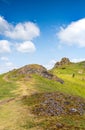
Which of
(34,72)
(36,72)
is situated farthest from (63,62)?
(34,72)

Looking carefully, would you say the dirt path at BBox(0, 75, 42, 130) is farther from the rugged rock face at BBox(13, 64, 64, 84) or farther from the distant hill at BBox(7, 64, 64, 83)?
the rugged rock face at BBox(13, 64, 64, 84)

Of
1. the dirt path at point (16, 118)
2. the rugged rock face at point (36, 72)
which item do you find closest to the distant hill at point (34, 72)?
the rugged rock face at point (36, 72)

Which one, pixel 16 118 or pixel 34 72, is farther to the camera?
pixel 34 72

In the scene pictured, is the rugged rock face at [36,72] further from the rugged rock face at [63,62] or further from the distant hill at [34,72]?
the rugged rock face at [63,62]

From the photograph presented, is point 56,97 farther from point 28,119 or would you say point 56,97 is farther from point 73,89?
point 73,89

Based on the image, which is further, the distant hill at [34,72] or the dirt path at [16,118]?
the distant hill at [34,72]

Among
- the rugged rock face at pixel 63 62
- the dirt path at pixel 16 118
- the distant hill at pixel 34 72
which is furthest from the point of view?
the rugged rock face at pixel 63 62

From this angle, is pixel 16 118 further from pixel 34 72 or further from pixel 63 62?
pixel 63 62

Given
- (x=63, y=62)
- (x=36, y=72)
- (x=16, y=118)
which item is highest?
(x=63, y=62)

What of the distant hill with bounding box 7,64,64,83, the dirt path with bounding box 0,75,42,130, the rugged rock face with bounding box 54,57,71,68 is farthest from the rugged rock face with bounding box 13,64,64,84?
the rugged rock face with bounding box 54,57,71,68

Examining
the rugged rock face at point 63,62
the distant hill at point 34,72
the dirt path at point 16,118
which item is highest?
the rugged rock face at point 63,62

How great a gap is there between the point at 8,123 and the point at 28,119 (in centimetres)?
318

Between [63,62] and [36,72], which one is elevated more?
[63,62]

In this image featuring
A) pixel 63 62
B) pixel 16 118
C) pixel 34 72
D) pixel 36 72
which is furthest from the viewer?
pixel 63 62
